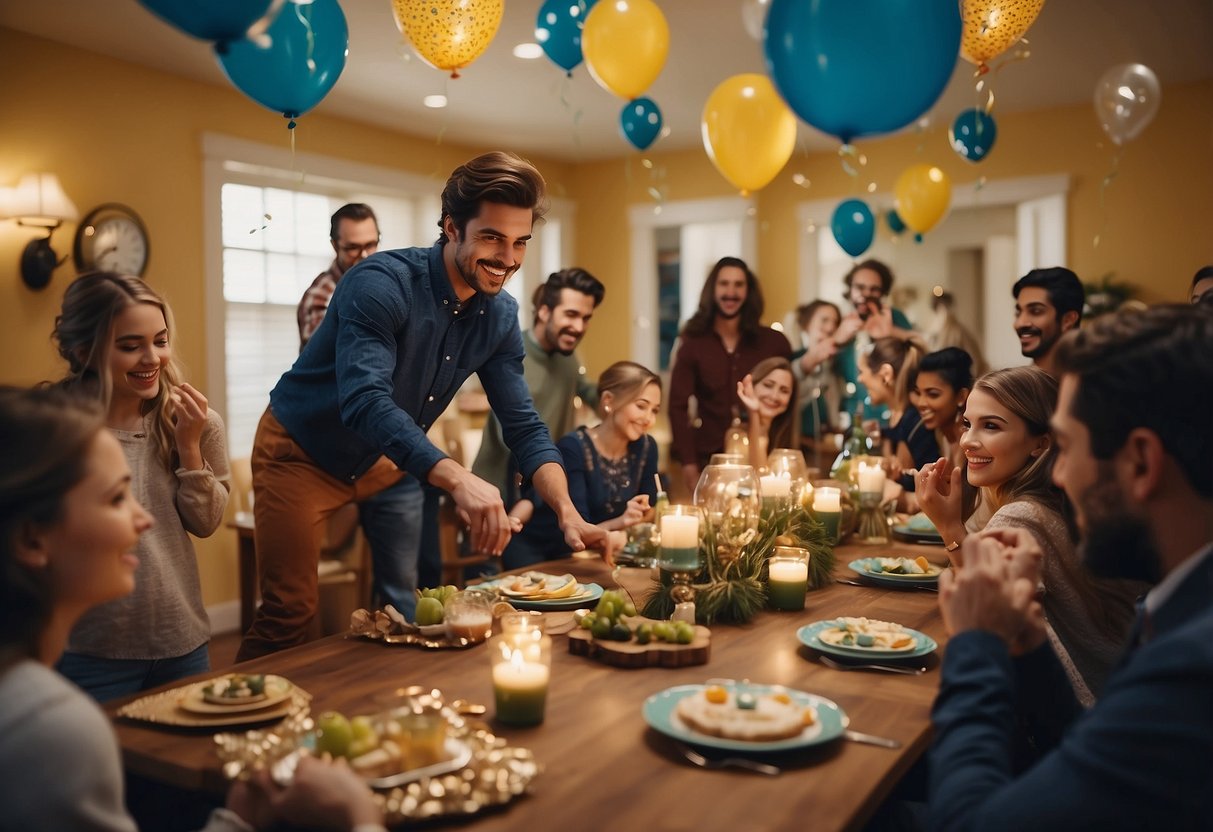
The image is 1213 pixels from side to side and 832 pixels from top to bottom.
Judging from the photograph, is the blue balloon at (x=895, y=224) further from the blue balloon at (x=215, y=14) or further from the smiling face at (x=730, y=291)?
the blue balloon at (x=215, y=14)

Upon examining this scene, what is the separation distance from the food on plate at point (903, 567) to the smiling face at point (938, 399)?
987 mm

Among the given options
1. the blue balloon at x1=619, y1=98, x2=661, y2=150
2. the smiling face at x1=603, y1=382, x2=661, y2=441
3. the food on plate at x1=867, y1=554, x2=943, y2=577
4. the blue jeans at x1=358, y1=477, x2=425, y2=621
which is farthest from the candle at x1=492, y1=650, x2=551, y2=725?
the blue balloon at x1=619, y1=98, x2=661, y2=150

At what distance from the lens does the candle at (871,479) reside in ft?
9.41

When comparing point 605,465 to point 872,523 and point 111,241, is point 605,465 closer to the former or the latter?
point 872,523

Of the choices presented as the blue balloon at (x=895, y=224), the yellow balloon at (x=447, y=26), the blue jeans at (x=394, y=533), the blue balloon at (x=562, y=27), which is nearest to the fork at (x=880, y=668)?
the blue jeans at (x=394, y=533)

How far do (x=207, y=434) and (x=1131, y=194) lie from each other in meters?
5.44

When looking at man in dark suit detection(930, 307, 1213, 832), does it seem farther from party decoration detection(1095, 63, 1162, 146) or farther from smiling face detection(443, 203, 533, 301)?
party decoration detection(1095, 63, 1162, 146)

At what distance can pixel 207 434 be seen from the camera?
213 cm

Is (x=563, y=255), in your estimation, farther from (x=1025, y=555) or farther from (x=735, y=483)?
(x=1025, y=555)

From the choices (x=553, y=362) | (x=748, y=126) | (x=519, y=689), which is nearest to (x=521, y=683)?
(x=519, y=689)

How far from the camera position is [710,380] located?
15.8 feet

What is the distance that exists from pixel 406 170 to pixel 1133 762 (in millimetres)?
5902

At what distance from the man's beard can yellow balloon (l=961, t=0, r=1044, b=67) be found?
8.39 ft

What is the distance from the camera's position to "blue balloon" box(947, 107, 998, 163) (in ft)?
14.9
